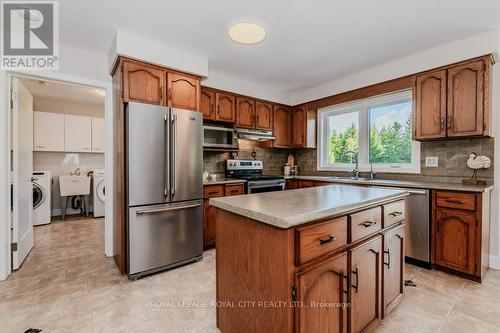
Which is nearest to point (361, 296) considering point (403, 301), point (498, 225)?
point (403, 301)

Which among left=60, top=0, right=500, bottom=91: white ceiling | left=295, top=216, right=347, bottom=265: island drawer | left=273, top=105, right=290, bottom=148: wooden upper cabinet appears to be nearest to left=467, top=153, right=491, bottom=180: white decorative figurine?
left=60, top=0, right=500, bottom=91: white ceiling

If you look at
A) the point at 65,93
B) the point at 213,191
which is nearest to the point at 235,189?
the point at 213,191

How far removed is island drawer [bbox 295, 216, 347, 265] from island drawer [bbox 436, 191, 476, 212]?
72.1 inches

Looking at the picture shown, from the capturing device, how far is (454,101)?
259 cm

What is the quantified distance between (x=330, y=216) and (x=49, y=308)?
90.0 inches

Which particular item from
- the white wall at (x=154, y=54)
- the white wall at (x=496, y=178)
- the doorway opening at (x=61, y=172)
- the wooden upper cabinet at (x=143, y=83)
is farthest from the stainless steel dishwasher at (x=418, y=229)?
the doorway opening at (x=61, y=172)

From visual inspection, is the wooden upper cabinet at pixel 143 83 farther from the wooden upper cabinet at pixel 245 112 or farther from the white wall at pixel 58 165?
the white wall at pixel 58 165

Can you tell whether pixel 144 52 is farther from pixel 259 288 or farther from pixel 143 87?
pixel 259 288

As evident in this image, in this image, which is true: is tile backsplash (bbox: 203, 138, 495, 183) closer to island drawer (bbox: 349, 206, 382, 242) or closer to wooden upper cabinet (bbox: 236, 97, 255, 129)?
wooden upper cabinet (bbox: 236, 97, 255, 129)

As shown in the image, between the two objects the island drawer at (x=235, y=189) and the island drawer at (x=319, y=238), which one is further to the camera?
the island drawer at (x=235, y=189)

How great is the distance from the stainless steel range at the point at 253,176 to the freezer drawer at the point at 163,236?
1001mm

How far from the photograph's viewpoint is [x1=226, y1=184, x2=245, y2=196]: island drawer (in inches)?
130

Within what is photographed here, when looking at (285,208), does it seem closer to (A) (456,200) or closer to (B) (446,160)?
(A) (456,200)

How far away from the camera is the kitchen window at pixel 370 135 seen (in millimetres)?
3258
